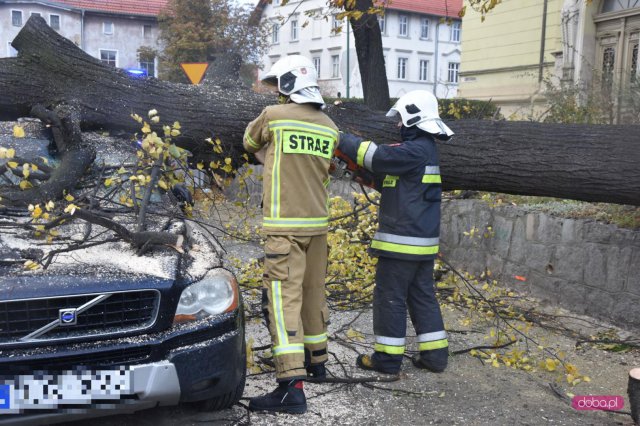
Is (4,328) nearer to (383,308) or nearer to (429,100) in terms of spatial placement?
(383,308)

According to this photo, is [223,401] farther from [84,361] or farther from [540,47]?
[540,47]

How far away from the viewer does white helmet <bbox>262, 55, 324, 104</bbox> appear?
153 inches

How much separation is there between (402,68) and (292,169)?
41.2m

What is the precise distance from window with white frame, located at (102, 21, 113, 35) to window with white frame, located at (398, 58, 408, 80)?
741 inches

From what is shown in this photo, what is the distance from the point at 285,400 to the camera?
12.0 ft

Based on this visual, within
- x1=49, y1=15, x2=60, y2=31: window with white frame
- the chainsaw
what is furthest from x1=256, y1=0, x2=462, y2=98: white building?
the chainsaw

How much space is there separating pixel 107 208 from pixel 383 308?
1960 millimetres

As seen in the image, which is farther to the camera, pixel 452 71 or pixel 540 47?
pixel 452 71

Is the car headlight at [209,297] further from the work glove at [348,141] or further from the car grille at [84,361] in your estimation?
the work glove at [348,141]

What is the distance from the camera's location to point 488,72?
54.8 feet

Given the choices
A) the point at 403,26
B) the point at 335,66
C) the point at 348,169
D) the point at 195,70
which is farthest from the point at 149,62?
the point at 348,169

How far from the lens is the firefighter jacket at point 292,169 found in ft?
12.5

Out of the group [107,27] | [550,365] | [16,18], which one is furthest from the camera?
[107,27]

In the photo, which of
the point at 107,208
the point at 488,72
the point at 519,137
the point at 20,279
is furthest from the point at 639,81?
the point at 488,72
